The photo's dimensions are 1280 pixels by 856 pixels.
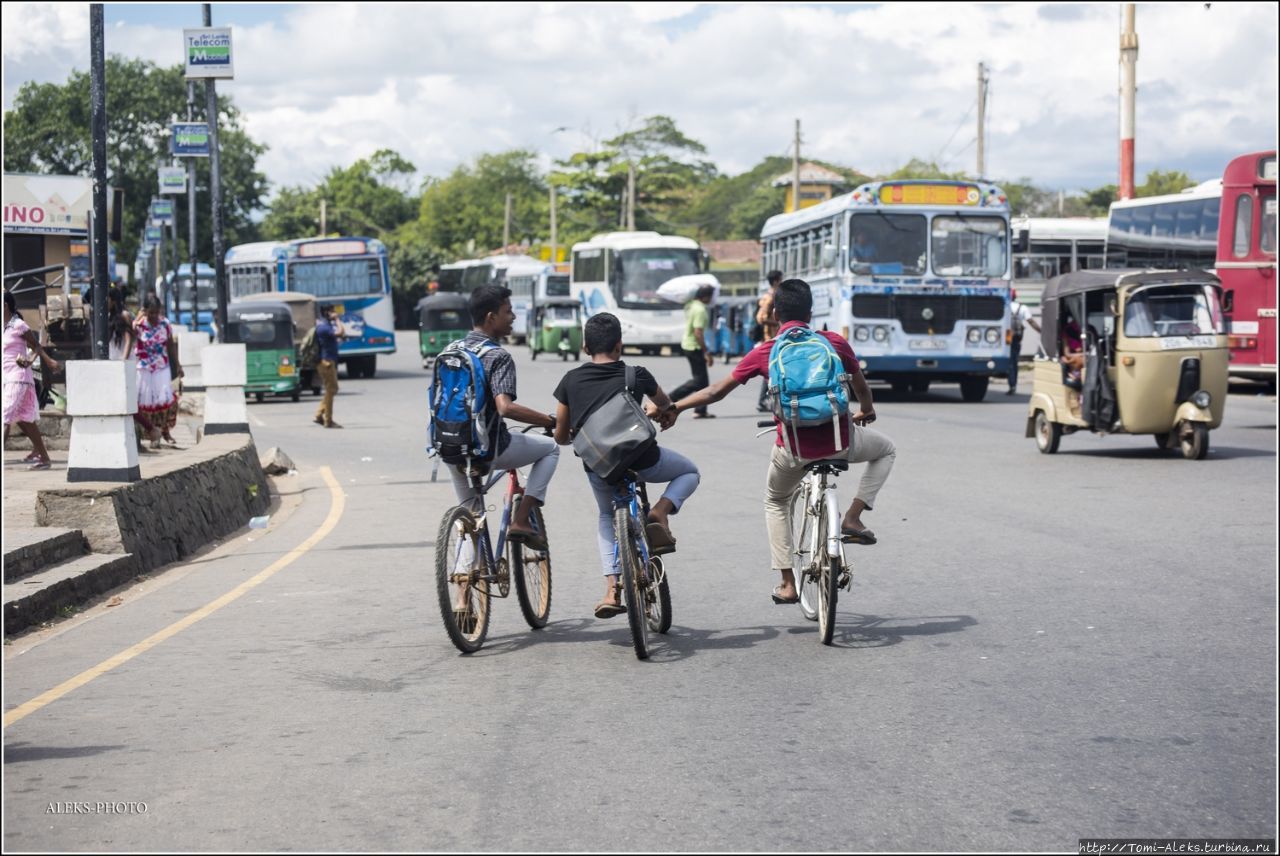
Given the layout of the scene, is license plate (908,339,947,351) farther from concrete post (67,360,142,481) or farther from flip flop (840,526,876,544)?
flip flop (840,526,876,544)

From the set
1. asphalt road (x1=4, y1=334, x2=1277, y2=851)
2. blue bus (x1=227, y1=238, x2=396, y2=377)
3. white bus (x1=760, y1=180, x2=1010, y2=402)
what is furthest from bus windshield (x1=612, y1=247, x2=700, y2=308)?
asphalt road (x1=4, y1=334, x2=1277, y2=851)

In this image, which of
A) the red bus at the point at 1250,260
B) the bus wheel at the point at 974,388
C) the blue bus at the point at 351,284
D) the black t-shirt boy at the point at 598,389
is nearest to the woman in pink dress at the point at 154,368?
the black t-shirt boy at the point at 598,389

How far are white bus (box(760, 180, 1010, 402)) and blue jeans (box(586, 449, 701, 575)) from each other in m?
18.5

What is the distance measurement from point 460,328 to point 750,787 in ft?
141

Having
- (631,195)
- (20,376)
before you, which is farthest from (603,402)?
(631,195)

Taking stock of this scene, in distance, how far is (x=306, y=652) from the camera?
26.1ft

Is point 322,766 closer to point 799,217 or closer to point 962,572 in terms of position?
point 962,572

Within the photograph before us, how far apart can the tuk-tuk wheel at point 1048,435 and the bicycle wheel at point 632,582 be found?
1114 centimetres

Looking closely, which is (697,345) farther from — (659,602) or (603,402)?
(603,402)

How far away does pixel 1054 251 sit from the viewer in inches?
1646

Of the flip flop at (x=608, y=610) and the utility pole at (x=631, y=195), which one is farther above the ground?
the utility pole at (x=631, y=195)

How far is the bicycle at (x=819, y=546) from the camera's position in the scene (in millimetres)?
7750

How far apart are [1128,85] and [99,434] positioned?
29774 mm

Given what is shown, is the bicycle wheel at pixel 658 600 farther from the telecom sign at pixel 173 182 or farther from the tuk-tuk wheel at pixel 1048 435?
the telecom sign at pixel 173 182
